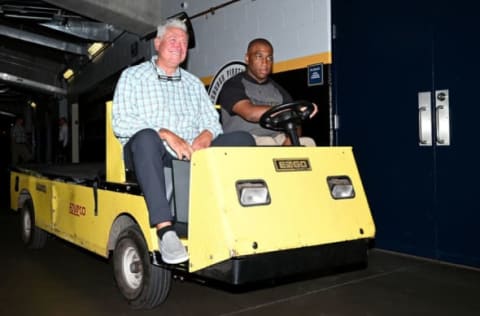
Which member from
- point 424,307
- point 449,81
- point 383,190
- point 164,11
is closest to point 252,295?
point 424,307

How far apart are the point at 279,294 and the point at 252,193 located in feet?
3.59

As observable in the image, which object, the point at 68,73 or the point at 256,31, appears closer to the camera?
the point at 256,31

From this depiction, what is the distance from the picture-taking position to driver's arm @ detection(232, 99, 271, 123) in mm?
2974

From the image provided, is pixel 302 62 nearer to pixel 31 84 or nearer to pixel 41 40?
pixel 41 40

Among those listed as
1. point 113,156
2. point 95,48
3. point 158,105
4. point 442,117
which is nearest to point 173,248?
point 158,105

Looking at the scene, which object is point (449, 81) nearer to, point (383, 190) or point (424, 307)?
point (383, 190)

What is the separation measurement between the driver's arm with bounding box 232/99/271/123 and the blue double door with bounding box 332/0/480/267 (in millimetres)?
1433

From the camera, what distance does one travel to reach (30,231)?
14.6 feet

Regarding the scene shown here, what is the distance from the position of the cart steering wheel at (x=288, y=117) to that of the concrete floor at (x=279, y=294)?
87cm

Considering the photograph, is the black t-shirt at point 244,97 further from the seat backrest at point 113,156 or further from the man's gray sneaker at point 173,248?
the man's gray sneaker at point 173,248

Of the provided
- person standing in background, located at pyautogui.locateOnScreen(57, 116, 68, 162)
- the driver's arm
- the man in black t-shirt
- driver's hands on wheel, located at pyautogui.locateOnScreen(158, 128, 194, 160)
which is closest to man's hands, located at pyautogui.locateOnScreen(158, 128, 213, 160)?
driver's hands on wheel, located at pyautogui.locateOnScreen(158, 128, 194, 160)

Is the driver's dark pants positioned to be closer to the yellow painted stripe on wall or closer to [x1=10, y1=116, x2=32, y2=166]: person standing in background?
the yellow painted stripe on wall

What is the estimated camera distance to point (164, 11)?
696 cm

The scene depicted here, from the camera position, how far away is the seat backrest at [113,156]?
2.87 meters
